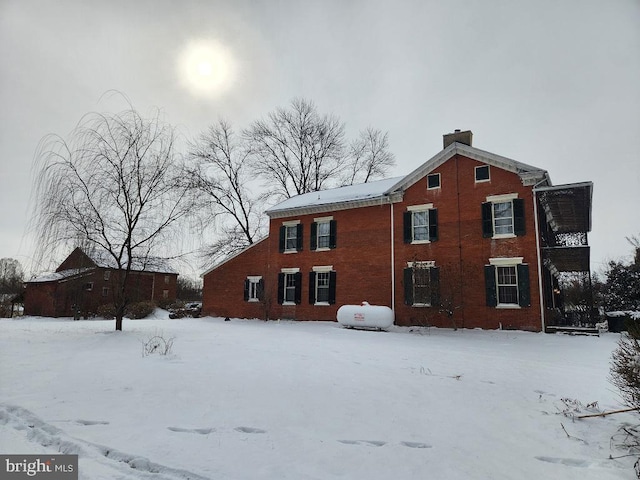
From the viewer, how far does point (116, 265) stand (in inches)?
539

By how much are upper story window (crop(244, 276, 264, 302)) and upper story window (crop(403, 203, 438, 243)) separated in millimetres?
9542

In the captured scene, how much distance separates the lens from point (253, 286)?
23688 mm

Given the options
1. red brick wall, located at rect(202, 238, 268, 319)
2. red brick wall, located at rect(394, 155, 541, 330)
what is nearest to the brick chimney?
red brick wall, located at rect(394, 155, 541, 330)

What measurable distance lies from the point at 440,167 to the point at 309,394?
49.7 ft

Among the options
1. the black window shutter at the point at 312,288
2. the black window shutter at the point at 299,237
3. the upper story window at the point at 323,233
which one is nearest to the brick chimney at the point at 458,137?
the upper story window at the point at 323,233

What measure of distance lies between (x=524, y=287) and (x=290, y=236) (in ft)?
42.0

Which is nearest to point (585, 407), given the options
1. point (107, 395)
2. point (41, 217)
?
point (107, 395)

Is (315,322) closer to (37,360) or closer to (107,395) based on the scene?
(37,360)

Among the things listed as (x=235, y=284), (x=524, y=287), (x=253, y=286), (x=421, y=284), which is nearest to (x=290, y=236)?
(x=253, y=286)

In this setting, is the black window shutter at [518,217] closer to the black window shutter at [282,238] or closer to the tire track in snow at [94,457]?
the black window shutter at [282,238]

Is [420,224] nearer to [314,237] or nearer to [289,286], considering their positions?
[314,237]

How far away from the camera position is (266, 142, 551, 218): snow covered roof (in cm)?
1633

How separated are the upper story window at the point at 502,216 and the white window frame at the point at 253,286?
13239 mm

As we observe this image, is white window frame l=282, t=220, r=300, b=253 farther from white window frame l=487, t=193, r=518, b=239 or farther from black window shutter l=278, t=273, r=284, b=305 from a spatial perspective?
white window frame l=487, t=193, r=518, b=239
